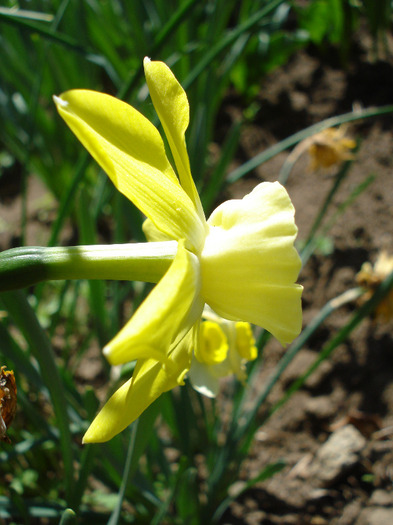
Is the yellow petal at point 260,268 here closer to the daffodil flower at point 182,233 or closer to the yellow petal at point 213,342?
the daffodil flower at point 182,233

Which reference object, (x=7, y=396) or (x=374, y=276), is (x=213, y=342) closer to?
(x=7, y=396)

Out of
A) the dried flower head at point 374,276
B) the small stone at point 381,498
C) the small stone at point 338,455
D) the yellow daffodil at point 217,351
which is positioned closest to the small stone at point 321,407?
the small stone at point 338,455

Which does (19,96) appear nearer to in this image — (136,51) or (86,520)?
(136,51)

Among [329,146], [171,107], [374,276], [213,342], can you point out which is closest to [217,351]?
[213,342]

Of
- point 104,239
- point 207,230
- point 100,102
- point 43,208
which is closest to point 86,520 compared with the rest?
point 207,230

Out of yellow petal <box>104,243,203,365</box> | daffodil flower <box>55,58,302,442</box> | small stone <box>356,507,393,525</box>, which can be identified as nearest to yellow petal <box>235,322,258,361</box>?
daffodil flower <box>55,58,302,442</box>

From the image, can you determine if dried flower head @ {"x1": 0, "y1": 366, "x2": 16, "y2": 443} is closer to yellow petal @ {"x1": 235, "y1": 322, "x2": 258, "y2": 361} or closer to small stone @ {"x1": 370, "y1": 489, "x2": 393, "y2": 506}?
yellow petal @ {"x1": 235, "y1": 322, "x2": 258, "y2": 361}

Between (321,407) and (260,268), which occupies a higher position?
(260,268)
